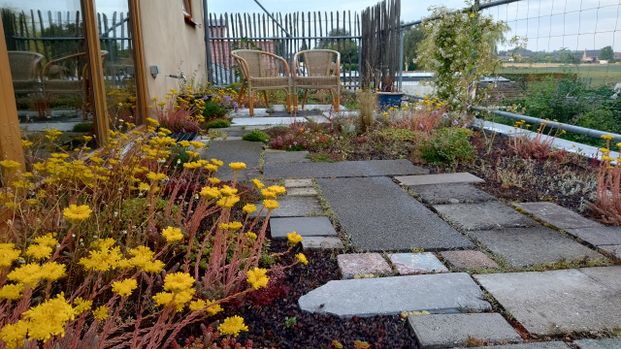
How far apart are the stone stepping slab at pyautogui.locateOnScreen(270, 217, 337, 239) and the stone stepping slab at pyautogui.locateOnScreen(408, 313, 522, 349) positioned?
2.46 feet

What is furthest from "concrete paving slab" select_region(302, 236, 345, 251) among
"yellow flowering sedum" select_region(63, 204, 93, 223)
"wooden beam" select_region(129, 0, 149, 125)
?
"wooden beam" select_region(129, 0, 149, 125)

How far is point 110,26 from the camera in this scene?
332 cm

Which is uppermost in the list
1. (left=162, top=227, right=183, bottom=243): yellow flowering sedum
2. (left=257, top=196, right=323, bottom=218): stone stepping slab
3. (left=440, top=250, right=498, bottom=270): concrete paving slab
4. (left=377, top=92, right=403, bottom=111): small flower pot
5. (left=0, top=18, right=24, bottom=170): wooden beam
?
(left=0, top=18, right=24, bottom=170): wooden beam

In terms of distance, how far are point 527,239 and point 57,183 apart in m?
1.91

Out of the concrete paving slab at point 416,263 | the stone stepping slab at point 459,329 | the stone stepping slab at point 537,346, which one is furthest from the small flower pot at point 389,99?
the stone stepping slab at point 537,346

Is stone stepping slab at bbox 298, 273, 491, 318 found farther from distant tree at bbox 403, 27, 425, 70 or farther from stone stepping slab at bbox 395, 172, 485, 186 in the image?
distant tree at bbox 403, 27, 425, 70

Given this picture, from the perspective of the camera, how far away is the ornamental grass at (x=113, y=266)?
81 cm

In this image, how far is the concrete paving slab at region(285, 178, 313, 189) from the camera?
2.85 metres

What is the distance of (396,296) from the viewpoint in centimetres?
151

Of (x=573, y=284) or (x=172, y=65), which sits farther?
(x=172, y=65)

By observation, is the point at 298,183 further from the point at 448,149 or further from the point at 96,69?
the point at 96,69

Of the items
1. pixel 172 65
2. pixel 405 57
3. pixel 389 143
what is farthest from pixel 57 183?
pixel 405 57

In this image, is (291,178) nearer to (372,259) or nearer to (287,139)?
(287,139)

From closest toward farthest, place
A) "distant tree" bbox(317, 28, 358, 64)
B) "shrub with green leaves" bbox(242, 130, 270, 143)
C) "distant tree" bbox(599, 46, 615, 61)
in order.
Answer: "distant tree" bbox(599, 46, 615, 61)
"shrub with green leaves" bbox(242, 130, 270, 143)
"distant tree" bbox(317, 28, 358, 64)
